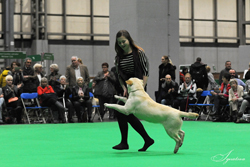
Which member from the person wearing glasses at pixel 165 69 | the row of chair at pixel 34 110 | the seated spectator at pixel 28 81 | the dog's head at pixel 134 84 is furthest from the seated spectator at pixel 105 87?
the dog's head at pixel 134 84

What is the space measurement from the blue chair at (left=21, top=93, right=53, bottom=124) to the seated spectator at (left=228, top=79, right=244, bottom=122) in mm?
4787

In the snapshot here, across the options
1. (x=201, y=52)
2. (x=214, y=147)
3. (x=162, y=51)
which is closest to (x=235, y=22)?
(x=201, y=52)

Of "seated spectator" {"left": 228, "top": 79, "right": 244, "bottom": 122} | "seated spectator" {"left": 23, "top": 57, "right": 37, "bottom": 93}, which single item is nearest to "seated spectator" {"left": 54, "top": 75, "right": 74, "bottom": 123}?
"seated spectator" {"left": 23, "top": 57, "right": 37, "bottom": 93}

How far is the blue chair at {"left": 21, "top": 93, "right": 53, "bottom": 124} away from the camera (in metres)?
Result: 13.0

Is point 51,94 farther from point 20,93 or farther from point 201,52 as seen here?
point 201,52

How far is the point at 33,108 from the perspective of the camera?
42.7ft

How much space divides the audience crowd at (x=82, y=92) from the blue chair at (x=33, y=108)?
0.15 m

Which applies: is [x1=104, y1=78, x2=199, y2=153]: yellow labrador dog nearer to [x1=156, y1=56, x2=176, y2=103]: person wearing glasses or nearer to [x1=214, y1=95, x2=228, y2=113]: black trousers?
[x1=214, y1=95, x2=228, y2=113]: black trousers

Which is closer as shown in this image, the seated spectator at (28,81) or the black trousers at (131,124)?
the black trousers at (131,124)

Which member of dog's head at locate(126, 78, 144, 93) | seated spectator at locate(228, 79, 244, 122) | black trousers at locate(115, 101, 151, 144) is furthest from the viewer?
seated spectator at locate(228, 79, 244, 122)

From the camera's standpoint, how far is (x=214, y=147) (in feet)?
22.1

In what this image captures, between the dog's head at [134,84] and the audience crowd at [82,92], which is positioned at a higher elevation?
the dog's head at [134,84]

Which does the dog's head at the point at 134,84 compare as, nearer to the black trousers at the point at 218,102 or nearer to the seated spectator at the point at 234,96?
the seated spectator at the point at 234,96

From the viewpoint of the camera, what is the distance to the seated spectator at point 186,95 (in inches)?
552
